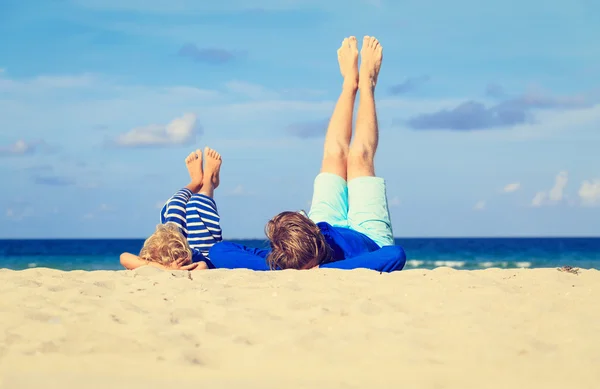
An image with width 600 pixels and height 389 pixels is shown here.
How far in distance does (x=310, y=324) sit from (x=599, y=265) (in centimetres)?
2285

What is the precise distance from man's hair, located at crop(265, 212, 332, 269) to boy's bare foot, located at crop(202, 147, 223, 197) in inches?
71.6

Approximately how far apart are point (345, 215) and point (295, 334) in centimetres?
296

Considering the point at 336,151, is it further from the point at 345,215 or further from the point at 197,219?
the point at 197,219

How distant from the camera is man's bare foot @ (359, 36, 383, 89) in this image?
6820 mm

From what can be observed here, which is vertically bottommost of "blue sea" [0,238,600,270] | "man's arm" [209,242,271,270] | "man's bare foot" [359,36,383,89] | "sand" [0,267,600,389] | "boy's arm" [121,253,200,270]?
"blue sea" [0,238,600,270]

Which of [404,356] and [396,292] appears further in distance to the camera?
[396,292]

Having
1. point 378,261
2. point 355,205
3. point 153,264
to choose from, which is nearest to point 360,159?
point 355,205

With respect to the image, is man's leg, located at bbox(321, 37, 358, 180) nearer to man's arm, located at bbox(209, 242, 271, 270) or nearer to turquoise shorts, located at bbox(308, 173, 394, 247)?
turquoise shorts, located at bbox(308, 173, 394, 247)

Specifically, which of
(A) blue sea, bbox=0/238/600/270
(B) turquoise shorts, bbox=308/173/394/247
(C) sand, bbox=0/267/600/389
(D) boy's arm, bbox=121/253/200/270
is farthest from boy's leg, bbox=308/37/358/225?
(A) blue sea, bbox=0/238/600/270

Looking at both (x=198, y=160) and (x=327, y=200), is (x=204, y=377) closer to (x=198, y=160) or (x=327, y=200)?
(x=327, y=200)

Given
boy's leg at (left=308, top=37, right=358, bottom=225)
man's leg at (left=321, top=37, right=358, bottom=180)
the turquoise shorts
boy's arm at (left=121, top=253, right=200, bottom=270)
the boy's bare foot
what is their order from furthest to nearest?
the boy's bare foot, man's leg at (left=321, top=37, right=358, bottom=180), boy's leg at (left=308, top=37, right=358, bottom=225), the turquoise shorts, boy's arm at (left=121, top=253, right=200, bottom=270)

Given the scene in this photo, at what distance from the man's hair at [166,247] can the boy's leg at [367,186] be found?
1.53 m

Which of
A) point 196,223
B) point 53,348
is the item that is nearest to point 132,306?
point 53,348

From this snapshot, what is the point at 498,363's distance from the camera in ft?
10.1
